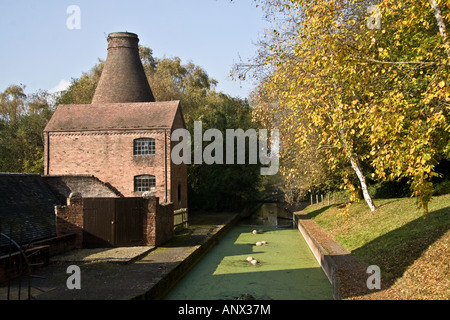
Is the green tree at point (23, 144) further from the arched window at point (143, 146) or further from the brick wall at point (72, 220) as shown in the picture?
the brick wall at point (72, 220)

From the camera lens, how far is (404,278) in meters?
8.53

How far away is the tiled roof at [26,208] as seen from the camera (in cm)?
1330

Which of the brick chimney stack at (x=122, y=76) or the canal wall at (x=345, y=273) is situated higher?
the brick chimney stack at (x=122, y=76)

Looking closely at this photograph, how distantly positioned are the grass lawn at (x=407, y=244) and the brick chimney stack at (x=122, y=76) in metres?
17.1

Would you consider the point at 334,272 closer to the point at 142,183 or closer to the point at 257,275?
the point at 257,275

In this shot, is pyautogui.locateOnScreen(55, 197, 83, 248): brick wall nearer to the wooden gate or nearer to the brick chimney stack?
the wooden gate

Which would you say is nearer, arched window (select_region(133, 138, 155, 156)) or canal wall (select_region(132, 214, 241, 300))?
canal wall (select_region(132, 214, 241, 300))

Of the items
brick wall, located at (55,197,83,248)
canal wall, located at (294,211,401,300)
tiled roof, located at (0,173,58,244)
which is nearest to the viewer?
canal wall, located at (294,211,401,300)

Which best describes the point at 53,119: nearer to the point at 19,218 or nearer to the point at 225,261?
the point at 19,218

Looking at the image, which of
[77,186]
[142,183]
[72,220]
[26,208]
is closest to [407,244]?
[72,220]

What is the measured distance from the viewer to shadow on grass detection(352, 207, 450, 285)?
31.0 feet

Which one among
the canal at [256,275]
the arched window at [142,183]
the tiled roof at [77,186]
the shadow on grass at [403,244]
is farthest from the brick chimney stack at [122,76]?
the shadow on grass at [403,244]

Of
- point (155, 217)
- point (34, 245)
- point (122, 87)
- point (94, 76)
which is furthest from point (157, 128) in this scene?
point (94, 76)

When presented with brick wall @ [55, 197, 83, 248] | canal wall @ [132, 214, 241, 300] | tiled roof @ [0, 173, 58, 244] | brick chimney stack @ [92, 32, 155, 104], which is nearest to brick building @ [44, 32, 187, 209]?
brick chimney stack @ [92, 32, 155, 104]
